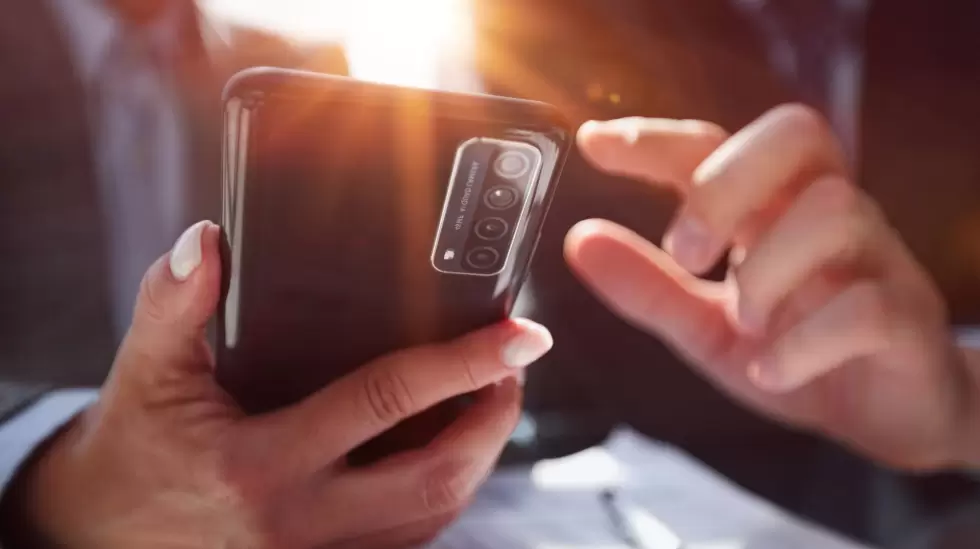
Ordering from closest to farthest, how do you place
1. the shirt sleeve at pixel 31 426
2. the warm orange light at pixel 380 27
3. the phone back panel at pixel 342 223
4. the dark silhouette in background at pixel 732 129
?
the phone back panel at pixel 342 223 → the shirt sleeve at pixel 31 426 → the warm orange light at pixel 380 27 → the dark silhouette in background at pixel 732 129

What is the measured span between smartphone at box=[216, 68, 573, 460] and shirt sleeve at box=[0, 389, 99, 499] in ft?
0.46

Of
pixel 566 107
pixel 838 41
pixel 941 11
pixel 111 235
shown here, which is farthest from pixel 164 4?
pixel 941 11

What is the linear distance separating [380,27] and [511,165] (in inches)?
11.4

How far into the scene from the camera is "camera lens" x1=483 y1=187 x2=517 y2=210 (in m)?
0.34

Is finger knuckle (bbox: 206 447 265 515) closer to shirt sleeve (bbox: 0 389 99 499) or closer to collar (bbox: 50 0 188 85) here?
shirt sleeve (bbox: 0 389 99 499)

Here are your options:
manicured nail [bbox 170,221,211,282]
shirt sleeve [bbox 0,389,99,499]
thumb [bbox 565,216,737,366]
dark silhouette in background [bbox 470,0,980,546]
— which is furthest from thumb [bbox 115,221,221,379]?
dark silhouette in background [bbox 470,0,980,546]

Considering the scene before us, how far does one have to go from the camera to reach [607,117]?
67 cm

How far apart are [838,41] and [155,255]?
28.2 inches

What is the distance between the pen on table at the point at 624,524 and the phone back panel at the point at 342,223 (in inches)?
8.5

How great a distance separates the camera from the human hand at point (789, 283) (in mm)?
335

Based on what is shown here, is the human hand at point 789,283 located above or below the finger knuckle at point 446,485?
above

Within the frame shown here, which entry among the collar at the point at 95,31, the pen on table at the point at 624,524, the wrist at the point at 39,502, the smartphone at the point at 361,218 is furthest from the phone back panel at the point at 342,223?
the collar at the point at 95,31

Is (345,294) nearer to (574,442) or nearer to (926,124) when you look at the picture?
(574,442)

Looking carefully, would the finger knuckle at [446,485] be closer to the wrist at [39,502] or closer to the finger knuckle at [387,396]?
the finger knuckle at [387,396]
